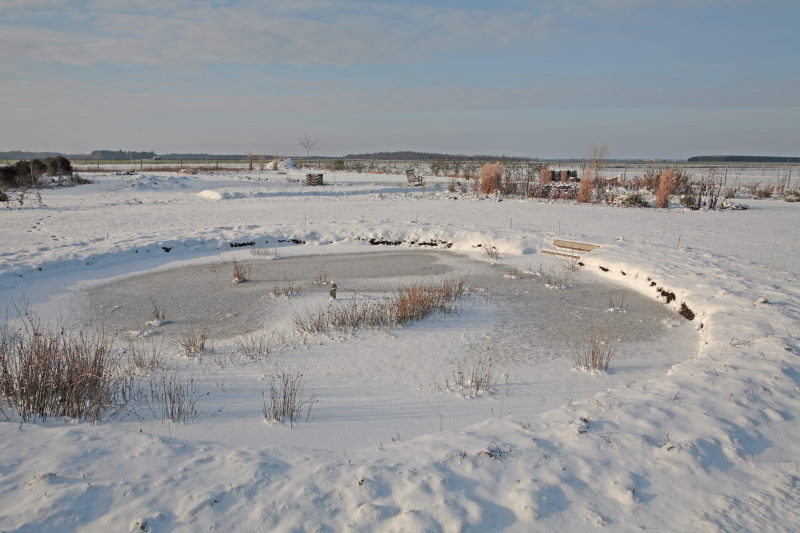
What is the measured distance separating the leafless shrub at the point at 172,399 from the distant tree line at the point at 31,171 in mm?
26999

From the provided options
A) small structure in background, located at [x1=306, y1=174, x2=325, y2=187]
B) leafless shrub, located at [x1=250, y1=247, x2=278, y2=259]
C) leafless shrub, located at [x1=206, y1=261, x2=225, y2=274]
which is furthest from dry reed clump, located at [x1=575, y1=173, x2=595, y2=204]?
leafless shrub, located at [x1=206, y1=261, x2=225, y2=274]

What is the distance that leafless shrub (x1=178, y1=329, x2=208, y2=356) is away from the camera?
6.30m

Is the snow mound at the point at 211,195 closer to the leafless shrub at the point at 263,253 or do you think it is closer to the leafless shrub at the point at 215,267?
the leafless shrub at the point at 263,253

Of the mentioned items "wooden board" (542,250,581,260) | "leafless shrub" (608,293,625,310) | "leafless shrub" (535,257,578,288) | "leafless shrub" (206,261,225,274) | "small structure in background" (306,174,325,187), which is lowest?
"leafless shrub" (206,261,225,274)

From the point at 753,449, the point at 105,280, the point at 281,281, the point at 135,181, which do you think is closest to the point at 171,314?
the point at 281,281

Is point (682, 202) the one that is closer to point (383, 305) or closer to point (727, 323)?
point (727, 323)

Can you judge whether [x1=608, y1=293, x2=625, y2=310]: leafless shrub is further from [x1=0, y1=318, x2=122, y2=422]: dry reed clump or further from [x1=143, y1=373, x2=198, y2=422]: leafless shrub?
[x1=0, y1=318, x2=122, y2=422]: dry reed clump

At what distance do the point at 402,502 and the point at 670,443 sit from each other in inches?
87.1

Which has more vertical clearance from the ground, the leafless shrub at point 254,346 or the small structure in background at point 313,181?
the small structure in background at point 313,181

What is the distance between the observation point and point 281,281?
33.1ft

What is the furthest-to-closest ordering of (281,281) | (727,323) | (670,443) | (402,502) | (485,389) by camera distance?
1. (281,281)
2. (727,323)
3. (485,389)
4. (670,443)
5. (402,502)

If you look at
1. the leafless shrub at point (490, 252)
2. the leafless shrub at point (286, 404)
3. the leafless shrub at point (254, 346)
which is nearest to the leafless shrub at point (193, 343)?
the leafless shrub at point (254, 346)

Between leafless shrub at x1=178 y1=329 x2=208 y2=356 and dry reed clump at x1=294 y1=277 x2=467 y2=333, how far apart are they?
1.30 m

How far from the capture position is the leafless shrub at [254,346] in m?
6.31
